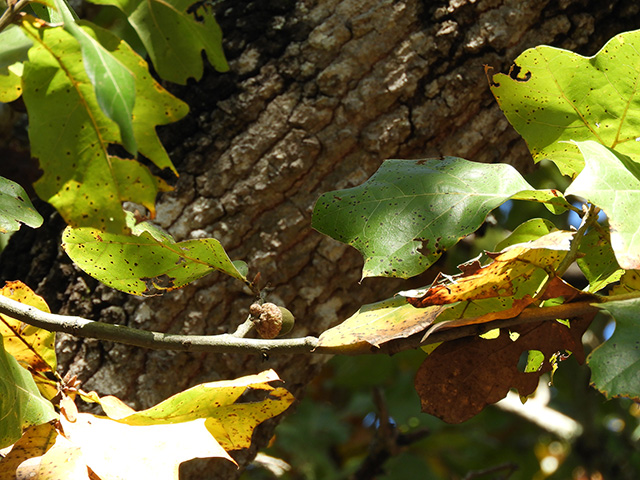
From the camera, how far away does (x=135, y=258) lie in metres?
0.76

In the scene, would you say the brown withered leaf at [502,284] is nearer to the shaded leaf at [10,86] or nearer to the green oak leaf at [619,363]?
the green oak leaf at [619,363]

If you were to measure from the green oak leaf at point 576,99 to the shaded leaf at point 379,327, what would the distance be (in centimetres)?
26

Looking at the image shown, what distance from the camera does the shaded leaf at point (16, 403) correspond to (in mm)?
670

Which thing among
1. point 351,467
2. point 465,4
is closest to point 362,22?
point 465,4

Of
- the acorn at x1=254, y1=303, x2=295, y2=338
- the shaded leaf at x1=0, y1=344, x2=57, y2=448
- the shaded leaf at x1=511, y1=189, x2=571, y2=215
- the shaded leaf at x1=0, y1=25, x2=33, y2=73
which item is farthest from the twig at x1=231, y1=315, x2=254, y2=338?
the shaded leaf at x1=0, y1=25, x2=33, y2=73

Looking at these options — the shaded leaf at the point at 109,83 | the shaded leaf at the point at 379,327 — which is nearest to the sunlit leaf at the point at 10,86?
the shaded leaf at the point at 109,83

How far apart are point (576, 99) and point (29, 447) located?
0.76 m

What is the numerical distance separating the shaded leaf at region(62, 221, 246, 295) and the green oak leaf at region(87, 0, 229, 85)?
454 millimetres

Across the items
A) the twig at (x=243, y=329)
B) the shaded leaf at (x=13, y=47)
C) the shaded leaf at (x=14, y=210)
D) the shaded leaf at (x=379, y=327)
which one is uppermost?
the shaded leaf at (x=13, y=47)

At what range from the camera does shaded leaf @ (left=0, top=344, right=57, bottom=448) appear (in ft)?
2.20

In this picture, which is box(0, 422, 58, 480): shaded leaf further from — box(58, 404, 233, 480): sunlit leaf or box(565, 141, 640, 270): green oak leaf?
box(565, 141, 640, 270): green oak leaf

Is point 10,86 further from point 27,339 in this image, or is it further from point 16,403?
point 16,403

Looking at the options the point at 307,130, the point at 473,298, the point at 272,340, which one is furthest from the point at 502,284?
the point at 307,130

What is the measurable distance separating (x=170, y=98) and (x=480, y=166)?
1.45 feet
